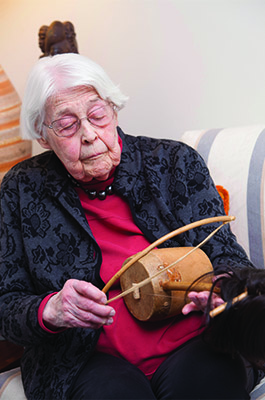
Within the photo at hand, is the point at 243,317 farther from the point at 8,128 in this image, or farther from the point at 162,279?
the point at 8,128

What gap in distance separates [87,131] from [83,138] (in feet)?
0.07

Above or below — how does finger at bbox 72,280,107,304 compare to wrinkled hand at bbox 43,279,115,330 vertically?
above

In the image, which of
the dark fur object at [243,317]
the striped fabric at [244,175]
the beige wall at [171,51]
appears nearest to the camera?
the dark fur object at [243,317]

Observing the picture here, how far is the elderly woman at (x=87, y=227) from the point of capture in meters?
1.20

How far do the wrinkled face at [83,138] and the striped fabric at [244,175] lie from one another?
422mm

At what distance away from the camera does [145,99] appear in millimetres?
2236

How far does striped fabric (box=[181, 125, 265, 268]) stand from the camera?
150 centimetres

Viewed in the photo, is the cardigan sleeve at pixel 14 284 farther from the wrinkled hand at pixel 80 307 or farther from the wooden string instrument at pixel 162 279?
the wooden string instrument at pixel 162 279

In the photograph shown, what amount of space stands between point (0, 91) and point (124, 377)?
132cm

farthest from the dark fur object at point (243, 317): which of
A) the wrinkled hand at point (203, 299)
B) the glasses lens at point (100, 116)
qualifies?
the glasses lens at point (100, 116)

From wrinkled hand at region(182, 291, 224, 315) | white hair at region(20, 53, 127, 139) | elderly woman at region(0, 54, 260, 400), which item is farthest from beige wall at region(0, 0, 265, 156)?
wrinkled hand at region(182, 291, 224, 315)

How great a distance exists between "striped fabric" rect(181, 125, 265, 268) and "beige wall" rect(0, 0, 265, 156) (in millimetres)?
419

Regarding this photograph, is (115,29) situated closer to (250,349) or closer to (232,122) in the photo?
(232,122)

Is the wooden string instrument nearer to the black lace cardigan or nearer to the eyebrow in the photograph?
the black lace cardigan
